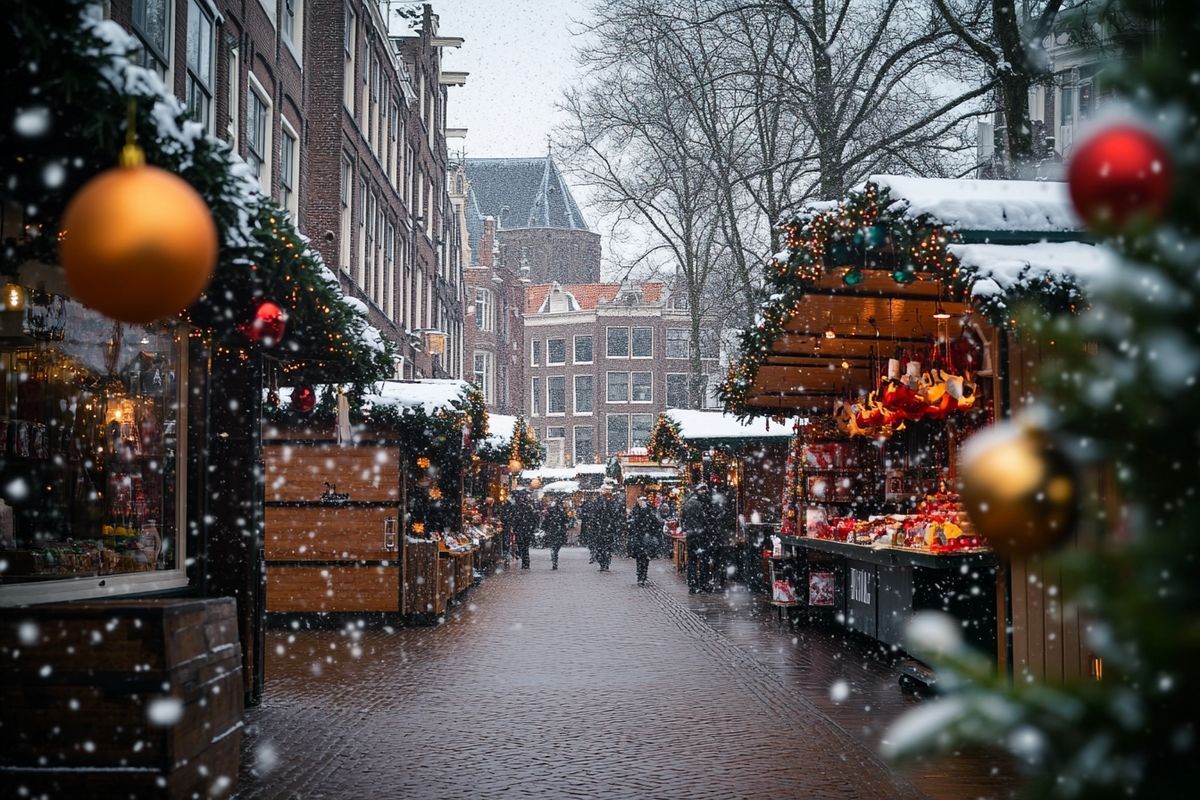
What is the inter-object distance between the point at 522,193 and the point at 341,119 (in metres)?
62.8

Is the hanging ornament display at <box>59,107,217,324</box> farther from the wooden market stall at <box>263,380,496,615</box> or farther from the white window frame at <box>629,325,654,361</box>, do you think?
the white window frame at <box>629,325,654,361</box>

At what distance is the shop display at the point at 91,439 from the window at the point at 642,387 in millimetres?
58589

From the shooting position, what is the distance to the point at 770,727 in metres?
8.93

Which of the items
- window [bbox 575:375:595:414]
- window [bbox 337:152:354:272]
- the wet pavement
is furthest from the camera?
window [bbox 575:375:595:414]

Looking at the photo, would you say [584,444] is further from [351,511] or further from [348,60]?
[351,511]

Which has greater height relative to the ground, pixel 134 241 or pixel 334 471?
pixel 134 241

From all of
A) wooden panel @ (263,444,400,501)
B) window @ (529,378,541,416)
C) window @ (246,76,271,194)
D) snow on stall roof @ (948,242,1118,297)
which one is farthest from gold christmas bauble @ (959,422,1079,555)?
window @ (529,378,541,416)

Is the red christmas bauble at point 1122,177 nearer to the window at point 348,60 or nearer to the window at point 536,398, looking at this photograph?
the window at point 348,60

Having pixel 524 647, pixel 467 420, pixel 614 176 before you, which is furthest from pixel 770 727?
pixel 614 176

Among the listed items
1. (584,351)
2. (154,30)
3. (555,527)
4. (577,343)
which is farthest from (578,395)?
(154,30)

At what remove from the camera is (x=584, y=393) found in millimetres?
68750

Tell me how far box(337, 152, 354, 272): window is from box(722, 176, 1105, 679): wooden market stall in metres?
10.5

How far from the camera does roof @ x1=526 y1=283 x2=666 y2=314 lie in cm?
6969

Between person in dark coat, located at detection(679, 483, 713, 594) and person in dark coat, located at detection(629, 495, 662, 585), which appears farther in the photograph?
person in dark coat, located at detection(629, 495, 662, 585)
